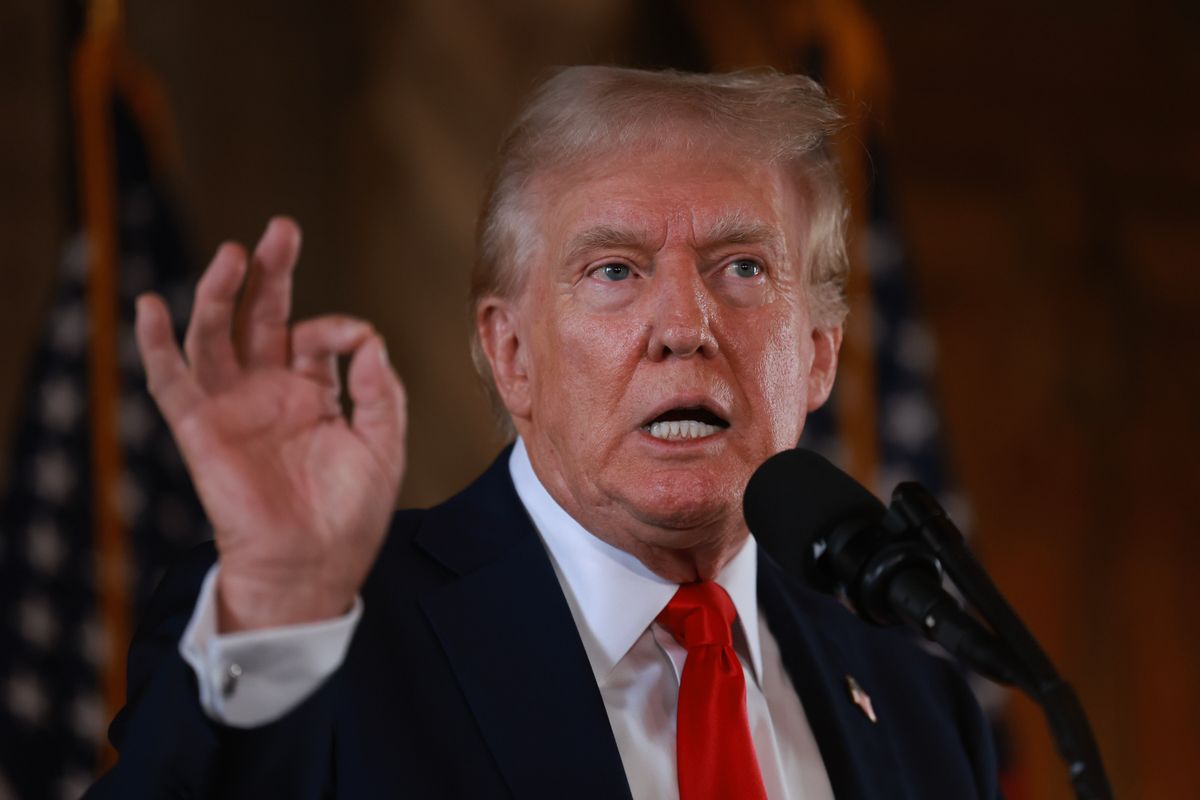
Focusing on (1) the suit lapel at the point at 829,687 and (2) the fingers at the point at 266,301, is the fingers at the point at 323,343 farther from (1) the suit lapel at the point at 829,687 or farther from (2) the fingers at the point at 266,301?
(1) the suit lapel at the point at 829,687

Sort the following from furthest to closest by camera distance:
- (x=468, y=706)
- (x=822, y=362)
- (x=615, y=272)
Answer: (x=822, y=362) < (x=615, y=272) < (x=468, y=706)

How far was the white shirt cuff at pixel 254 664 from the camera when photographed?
128cm

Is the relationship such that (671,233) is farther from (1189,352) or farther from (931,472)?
(1189,352)

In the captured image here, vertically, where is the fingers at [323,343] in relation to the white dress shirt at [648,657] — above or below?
above

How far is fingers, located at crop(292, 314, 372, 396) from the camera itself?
1414 millimetres

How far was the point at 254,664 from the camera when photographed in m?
1.29

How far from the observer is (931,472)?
3986mm

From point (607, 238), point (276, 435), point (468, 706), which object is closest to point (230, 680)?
point (276, 435)

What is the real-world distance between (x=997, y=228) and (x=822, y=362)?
2777 millimetres

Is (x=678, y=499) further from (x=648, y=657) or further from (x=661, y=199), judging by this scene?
(x=661, y=199)

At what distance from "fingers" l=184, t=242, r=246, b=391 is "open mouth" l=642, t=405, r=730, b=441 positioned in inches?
22.3

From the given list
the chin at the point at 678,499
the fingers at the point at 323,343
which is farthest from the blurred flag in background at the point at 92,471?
the fingers at the point at 323,343

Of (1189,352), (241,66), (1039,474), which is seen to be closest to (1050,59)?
(1189,352)

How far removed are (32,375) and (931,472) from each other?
244 cm
